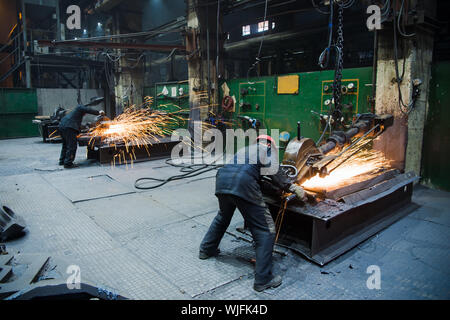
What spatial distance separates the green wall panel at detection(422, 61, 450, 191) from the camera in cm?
568

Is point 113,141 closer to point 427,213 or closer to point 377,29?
point 377,29

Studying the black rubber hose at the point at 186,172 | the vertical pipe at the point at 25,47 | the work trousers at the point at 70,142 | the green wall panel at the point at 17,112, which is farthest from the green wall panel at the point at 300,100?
the green wall panel at the point at 17,112

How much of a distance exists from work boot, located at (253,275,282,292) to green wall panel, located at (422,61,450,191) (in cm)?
467

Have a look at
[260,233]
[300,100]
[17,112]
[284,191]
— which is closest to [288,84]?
[300,100]

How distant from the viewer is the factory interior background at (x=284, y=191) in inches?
119

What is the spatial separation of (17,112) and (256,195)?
1335 cm

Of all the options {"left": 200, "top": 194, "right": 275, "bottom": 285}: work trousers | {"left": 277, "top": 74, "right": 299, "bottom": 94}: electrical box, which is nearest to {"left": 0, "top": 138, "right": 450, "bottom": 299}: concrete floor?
{"left": 200, "top": 194, "right": 275, "bottom": 285}: work trousers

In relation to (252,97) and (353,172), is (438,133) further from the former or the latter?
(252,97)

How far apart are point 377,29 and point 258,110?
3627mm

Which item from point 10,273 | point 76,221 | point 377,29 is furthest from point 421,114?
point 10,273

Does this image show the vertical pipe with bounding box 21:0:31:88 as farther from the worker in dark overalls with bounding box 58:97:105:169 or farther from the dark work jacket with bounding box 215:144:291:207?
the dark work jacket with bounding box 215:144:291:207

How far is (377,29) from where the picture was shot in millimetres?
5473

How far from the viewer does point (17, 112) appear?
12.8 meters
